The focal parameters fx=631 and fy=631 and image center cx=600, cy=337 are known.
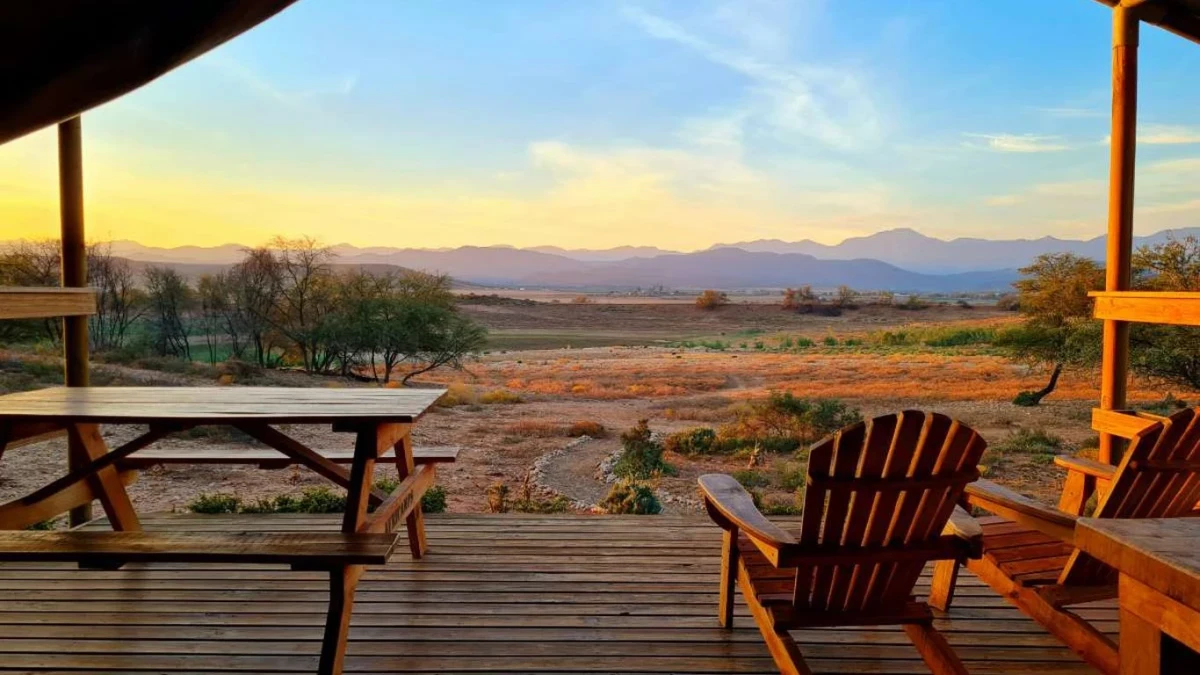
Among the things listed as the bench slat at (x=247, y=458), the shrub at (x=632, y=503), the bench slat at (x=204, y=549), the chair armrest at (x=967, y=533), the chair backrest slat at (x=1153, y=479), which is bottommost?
the shrub at (x=632, y=503)

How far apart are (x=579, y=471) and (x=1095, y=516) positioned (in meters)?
5.99

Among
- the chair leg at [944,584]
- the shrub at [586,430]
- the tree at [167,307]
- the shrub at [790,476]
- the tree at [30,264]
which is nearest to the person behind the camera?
the chair leg at [944,584]

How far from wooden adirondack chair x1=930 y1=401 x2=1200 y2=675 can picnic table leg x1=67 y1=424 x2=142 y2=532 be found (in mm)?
3225

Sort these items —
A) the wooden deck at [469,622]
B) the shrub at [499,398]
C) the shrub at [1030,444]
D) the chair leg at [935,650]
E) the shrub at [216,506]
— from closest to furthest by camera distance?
1. the chair leg at [935,650]
2. the wooden deck at [469,622]
3. the shrub at [216,506]
4. the shrub at [1030,444]
5. the shrub at [499,398]

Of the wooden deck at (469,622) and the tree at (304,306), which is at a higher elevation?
the tree at (304,306)

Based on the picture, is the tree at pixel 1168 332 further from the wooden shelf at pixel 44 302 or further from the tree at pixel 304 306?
the tree at pixel 304 306

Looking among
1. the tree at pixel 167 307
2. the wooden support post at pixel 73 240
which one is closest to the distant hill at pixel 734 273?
the tree at pixel 167 307

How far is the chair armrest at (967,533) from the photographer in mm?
1734

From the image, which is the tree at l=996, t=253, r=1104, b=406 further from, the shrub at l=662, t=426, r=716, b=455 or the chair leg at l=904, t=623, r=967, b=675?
the chair leg at l=904, t=623, r=967, b=675

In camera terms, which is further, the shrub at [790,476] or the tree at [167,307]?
the tree at [167,307]

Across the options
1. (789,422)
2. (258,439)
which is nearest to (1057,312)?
(789,422)

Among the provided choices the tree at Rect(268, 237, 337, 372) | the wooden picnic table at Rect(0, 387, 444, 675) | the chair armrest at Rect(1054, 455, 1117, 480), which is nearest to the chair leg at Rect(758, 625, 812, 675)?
the wooden picnic table at Rect(0, 387, 444, 675)

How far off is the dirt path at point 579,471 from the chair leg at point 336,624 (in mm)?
4184

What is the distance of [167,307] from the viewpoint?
9062 millimetres
